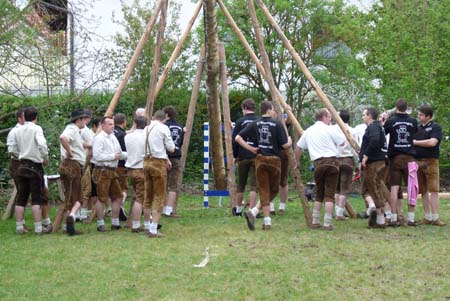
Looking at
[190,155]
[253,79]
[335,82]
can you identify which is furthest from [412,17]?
[190,155]

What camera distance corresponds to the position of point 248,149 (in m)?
11.5

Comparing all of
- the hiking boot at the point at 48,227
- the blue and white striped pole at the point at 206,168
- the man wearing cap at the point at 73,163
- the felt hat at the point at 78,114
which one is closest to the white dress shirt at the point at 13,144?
the man wearing cap at the point at 73,163

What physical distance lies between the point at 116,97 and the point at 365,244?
5.00 m

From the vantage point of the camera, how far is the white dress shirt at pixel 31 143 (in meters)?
11.2

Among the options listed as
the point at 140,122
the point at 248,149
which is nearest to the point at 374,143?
the point at 248,149

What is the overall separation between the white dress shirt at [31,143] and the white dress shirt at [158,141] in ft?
5.14

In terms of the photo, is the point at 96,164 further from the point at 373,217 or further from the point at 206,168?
the point at 373,217

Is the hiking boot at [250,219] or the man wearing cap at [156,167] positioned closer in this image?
the man wearing cap at [156,167]

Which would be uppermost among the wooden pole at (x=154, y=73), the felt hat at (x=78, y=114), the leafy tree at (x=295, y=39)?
the leafy tree at (x=295, y=39)

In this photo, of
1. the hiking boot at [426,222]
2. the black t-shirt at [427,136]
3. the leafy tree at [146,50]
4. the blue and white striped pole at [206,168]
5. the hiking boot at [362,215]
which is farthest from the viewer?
the leafy tree at [146,50]

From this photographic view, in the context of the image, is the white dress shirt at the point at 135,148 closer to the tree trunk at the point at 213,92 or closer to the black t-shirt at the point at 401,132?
the tree trunk at the point at 213,92

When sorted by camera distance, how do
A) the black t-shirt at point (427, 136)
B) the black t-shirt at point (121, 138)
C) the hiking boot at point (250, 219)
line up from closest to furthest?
the hiking boot at point (250, 219) < the black t-shirt at point (427, 136) < the black t-shirt at point (121, 138)

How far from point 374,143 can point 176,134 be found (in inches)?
141

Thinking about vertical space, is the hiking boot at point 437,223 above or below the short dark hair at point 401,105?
below
